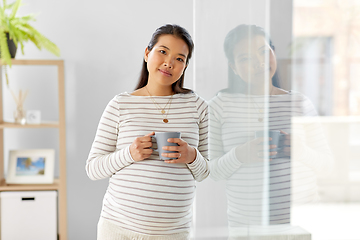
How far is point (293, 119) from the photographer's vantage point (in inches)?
9.7

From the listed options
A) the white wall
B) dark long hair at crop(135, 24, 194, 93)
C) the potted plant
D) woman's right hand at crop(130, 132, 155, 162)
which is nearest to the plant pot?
the potted plant

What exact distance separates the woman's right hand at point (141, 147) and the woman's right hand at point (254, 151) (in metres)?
0.66

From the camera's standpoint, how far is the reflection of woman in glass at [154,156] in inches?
43.6

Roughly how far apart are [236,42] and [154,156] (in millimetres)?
748

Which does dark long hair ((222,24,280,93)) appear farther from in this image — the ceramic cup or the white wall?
the white wall

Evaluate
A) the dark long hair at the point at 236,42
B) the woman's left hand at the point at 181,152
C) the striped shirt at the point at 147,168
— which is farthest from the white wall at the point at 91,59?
the dark long hair at the point at 236,42

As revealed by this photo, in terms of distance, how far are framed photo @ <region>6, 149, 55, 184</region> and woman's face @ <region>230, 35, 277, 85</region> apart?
2224mm

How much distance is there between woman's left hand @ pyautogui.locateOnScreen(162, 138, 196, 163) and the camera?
1.04 metres

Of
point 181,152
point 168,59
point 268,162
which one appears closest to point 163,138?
point 181,152

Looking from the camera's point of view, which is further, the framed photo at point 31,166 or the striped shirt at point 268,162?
the framed photo at point 31,166

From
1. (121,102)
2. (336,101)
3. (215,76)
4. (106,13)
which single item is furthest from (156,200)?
(106,13)

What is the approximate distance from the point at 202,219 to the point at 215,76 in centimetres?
33

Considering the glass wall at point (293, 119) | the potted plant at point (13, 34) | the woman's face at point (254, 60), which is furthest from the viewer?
the potted plant at point (13, 34)

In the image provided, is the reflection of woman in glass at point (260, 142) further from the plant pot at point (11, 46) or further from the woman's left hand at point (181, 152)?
the plant pot at point (11, 46)
